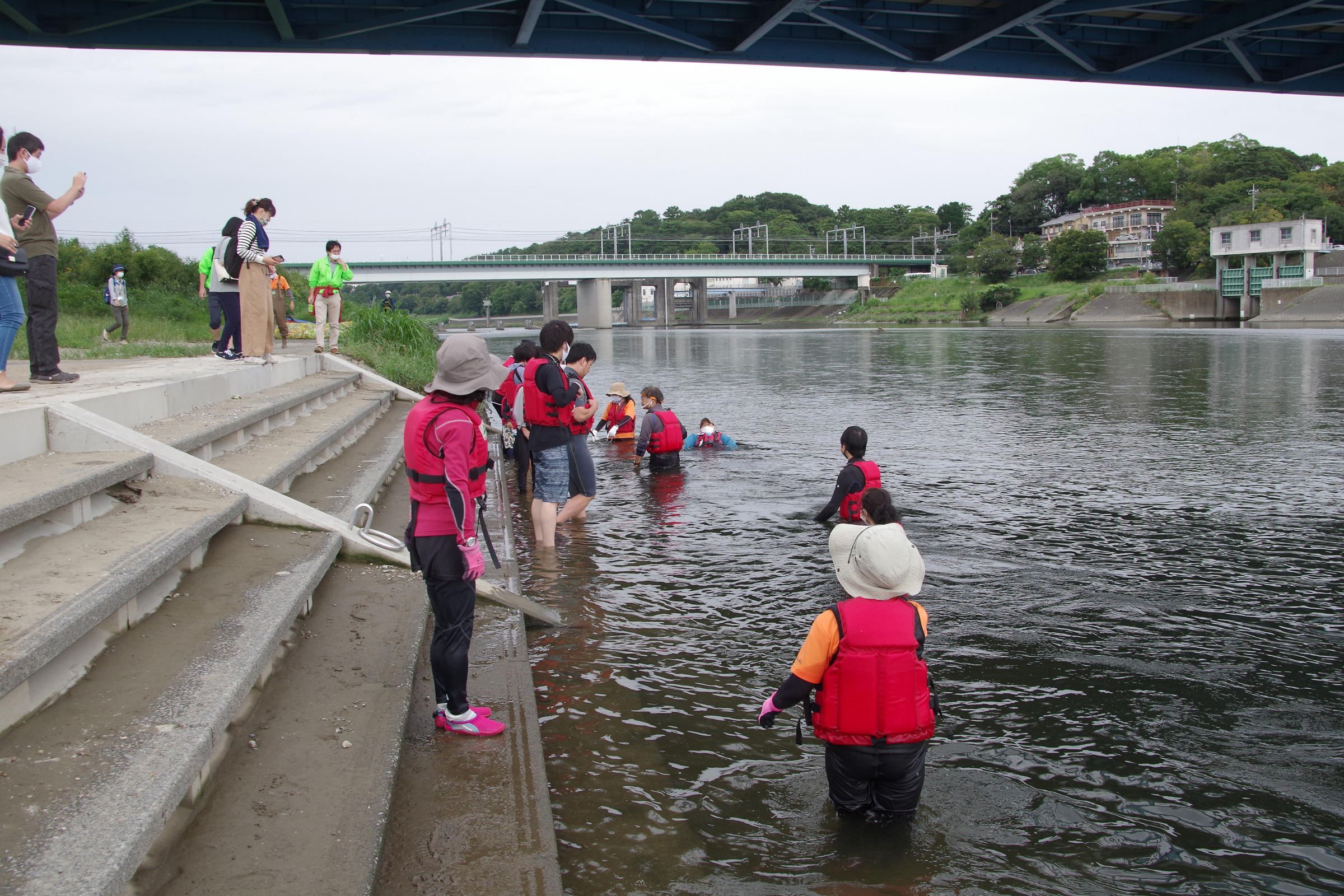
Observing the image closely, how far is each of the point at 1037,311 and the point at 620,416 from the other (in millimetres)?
68871

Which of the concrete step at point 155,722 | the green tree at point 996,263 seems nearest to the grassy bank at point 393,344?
the concrete step at point 155,722

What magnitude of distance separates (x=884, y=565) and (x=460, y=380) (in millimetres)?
1979

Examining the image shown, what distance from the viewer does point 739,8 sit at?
14.0 metres

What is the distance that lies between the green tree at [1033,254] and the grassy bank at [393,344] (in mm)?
79133

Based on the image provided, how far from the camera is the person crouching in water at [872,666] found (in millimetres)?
3764

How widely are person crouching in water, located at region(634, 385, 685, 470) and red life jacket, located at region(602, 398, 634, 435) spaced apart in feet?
9.23

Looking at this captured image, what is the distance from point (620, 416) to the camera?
16031 millimetres

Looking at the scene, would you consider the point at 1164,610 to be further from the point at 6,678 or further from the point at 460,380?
the point at 6,678

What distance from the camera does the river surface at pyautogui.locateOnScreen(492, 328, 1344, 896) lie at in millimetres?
3881

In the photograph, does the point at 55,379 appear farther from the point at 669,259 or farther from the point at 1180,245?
the point at 669,259

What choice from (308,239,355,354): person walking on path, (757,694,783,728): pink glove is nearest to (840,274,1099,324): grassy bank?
(308,239,355,354): person walking on path

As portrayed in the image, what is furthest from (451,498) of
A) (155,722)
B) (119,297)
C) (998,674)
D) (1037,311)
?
(1037,311)

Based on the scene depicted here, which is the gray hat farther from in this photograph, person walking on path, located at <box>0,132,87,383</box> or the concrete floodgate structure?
person walking on path, located at <box>0,132,87,383</box>

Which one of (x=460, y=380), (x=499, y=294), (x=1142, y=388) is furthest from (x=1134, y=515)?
(x=499, y=294)
